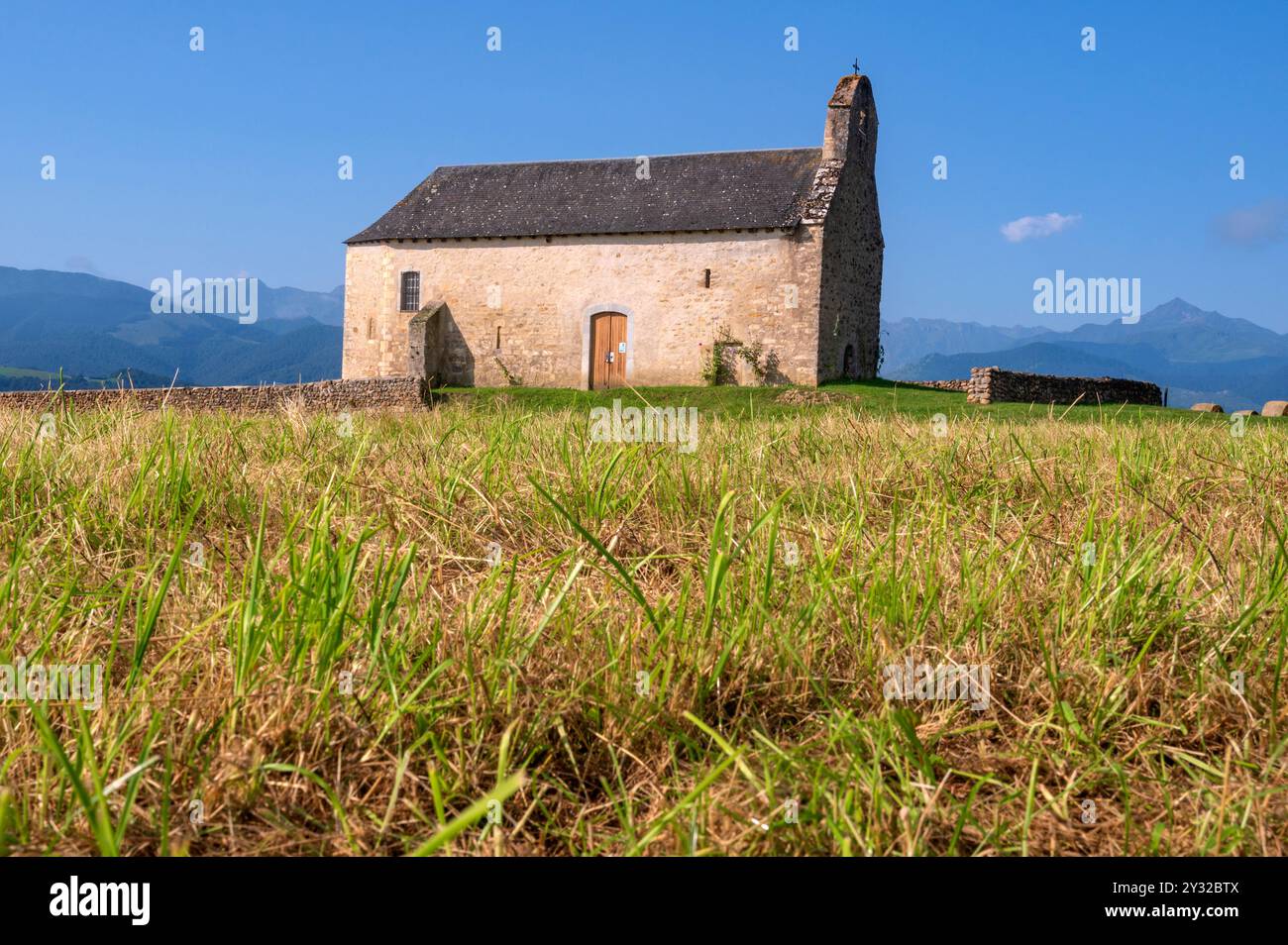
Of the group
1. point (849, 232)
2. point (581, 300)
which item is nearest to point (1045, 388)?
point (849, 232)

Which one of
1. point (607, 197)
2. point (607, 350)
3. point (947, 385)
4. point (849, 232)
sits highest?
point (607, 197)

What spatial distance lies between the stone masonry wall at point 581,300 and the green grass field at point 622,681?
73.0 feet

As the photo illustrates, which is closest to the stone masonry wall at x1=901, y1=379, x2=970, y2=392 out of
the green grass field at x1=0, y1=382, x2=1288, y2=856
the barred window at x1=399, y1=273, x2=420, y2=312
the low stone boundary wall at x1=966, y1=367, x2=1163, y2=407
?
the low stone boundary wall at x1=966, y1=367, x2=1163, y2=407

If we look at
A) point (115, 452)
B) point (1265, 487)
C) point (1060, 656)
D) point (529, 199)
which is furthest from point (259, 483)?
point (529, 199)

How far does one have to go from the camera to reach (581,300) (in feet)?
89.5

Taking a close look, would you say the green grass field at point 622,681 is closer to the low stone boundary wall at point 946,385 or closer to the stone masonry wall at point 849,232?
the stone masonry wall at point 849,232

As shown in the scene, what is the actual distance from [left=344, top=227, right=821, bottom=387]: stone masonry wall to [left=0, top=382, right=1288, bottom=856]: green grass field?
73.0 feet

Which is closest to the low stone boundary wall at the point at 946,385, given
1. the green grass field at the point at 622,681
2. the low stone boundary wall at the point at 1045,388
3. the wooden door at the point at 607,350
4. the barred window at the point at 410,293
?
the low stone boundary wall at the point at 1045,388

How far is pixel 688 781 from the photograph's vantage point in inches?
78.9

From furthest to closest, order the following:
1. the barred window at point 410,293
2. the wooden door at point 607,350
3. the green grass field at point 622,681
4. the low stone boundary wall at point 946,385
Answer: the barred window at point 410,293
the low stone boundary wall at point 946,385
the wooden door at point 607,350
the green grass field at point 622,681

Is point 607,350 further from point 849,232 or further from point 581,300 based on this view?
point 849,232

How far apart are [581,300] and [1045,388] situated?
42.6ft

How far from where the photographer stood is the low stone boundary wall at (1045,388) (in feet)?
70.1
